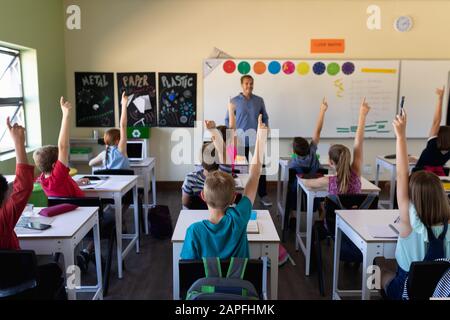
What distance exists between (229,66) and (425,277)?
4940mm

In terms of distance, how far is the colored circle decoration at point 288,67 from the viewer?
6.33 metres

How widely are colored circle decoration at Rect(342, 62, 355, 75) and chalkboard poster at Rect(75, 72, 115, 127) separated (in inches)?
144

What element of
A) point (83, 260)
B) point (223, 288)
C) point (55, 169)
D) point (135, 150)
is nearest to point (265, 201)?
point (135, 150)

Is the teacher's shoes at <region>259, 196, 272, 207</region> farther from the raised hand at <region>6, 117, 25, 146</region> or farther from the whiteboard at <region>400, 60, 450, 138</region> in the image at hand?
the raised hand at <region>6, 117, 25, 146</region>

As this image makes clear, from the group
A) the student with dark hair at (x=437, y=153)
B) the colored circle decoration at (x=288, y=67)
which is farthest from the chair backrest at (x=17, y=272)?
the colored circle decoration at (x=288, y=67)

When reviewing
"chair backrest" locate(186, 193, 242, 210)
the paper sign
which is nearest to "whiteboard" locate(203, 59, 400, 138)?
the paper sign

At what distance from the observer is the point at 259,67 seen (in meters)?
6.34

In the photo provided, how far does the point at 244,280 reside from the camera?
5.60 feet

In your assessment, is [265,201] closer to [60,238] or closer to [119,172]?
[119,172]

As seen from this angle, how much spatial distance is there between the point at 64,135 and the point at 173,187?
359 cm

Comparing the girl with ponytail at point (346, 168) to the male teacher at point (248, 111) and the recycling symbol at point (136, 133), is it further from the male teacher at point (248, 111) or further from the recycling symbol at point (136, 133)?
the recycling symbol at point (136, 133)

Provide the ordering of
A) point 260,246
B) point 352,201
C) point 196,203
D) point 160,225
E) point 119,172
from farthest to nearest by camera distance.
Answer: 1. point 160,225
2. point 119,172
3. point 196,203
4. point 352,201
5. point 260,246

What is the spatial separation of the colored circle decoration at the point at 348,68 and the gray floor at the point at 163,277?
317 centimetres

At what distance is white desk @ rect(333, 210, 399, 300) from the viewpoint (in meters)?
2.37
